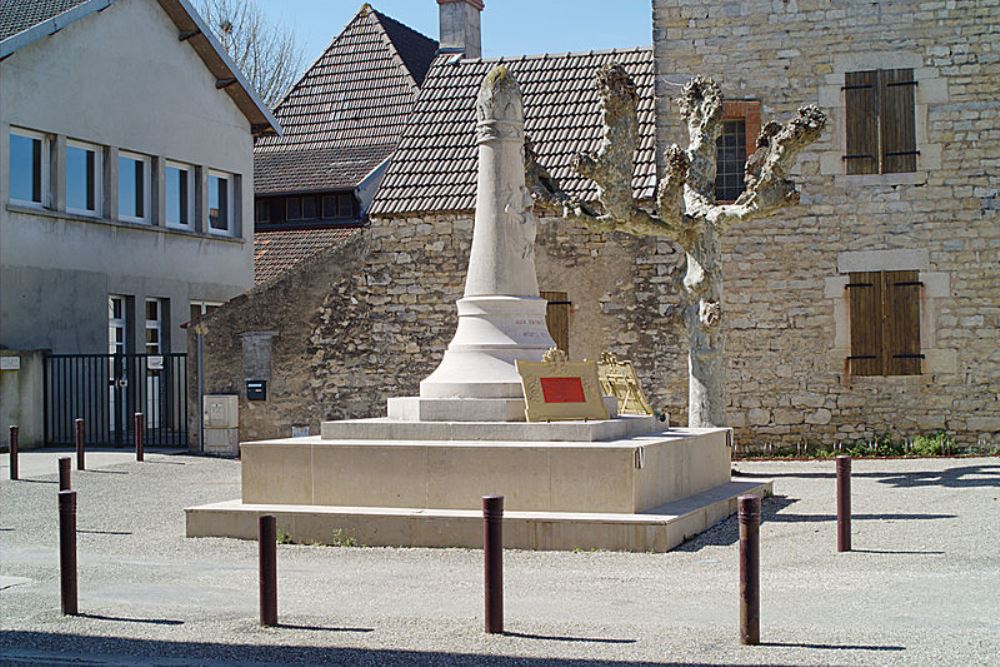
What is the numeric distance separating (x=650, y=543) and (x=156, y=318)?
17.9 m

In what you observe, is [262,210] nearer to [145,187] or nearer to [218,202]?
[218,202]

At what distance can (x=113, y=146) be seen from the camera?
24594 millimetres

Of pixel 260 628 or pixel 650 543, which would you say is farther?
pixel 650 543

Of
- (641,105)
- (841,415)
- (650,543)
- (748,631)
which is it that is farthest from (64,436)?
(748,631)

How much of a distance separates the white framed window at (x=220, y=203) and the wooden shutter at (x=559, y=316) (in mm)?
10279

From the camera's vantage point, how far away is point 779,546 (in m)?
10.6

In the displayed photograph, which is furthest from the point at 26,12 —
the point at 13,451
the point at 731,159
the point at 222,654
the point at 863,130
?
the point at 222,654

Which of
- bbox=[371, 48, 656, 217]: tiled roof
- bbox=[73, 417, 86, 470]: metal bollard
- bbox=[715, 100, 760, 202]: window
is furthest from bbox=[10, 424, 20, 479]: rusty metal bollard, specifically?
bbox=[715, 100, 760, 202]: window

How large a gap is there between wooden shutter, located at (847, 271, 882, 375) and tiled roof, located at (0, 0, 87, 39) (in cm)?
1475

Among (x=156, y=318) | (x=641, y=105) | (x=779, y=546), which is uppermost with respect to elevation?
(x=641, y=105)

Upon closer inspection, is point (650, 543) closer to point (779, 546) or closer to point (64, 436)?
point (779, 546)

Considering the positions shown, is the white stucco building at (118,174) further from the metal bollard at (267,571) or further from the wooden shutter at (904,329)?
the metal bollard at (267,571)

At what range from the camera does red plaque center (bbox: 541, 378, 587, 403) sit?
11.8 metres

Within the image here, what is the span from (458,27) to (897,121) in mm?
13128
